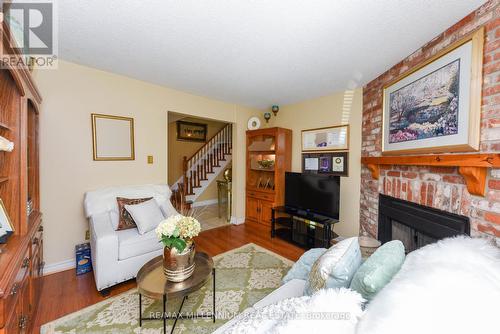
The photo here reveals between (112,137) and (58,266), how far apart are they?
1.57 meters

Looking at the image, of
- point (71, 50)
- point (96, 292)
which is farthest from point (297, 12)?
point (96, 292)

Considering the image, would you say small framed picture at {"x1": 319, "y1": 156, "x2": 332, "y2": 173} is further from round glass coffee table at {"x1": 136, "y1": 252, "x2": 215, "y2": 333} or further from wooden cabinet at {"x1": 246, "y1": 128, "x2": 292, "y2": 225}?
round glass coffee table at {"x1": 136, "y1": 252, "x2": 215, "y2": 333}

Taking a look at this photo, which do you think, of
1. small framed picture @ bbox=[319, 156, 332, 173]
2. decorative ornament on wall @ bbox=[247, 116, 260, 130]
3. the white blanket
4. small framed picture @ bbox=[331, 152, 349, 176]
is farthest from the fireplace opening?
decorative ornament on wall @ bbox=[247, 116, 260, 130]

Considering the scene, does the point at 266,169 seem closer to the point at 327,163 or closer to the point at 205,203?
the point at 327,163

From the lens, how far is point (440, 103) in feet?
5.36

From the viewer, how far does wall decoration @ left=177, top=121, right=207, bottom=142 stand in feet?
18.1

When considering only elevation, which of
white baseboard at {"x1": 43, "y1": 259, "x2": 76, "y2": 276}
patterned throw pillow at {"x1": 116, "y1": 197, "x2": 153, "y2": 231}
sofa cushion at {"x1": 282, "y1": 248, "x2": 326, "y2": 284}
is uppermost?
patterned throw pillow at {"x1": 116, "y1": 197, "x2": 153, "y2": 231}

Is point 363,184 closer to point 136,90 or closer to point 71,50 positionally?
point 136,90

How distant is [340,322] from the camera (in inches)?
27.9

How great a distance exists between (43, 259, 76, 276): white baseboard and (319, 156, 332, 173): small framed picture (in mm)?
3533

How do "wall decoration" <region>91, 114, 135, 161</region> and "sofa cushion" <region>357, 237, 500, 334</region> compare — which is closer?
"sofa cushion" <region>357, 237, 500, 334</region>

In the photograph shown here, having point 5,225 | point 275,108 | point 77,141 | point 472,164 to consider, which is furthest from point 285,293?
point 275,108

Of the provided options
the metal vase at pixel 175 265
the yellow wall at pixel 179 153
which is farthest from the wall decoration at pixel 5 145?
the yellow wall at pixel 179 153

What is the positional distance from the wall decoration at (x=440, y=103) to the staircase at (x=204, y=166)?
341 cm
